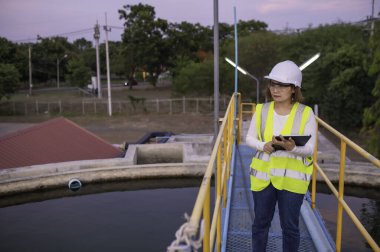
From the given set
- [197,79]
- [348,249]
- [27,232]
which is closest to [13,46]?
[197,79]

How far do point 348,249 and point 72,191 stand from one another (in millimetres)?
5833

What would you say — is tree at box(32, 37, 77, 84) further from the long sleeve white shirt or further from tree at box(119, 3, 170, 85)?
the long sleeve white shirt

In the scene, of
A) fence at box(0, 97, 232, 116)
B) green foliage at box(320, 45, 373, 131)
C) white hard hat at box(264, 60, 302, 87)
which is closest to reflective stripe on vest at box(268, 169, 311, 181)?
white hard hat at box(264, 60, 302, 87)

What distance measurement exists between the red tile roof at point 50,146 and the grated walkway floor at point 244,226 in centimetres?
567

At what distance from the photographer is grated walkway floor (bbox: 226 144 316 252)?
3.33 meters

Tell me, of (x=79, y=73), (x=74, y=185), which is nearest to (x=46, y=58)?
(x=79, y=73)

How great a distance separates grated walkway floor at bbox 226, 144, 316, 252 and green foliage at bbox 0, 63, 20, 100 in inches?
901

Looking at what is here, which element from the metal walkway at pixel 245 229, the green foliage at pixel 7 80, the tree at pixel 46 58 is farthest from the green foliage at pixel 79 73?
the metal walkway at pixel 245 229

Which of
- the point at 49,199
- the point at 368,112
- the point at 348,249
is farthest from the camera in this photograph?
the point at 368,112

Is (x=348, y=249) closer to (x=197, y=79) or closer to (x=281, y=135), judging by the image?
(x=281, y=135)

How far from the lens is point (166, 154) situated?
34.9ft

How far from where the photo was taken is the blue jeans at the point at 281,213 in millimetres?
2443

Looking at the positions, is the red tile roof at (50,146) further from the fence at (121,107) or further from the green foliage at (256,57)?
the green foliage at (256,57)

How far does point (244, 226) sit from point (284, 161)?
5.07 feet
